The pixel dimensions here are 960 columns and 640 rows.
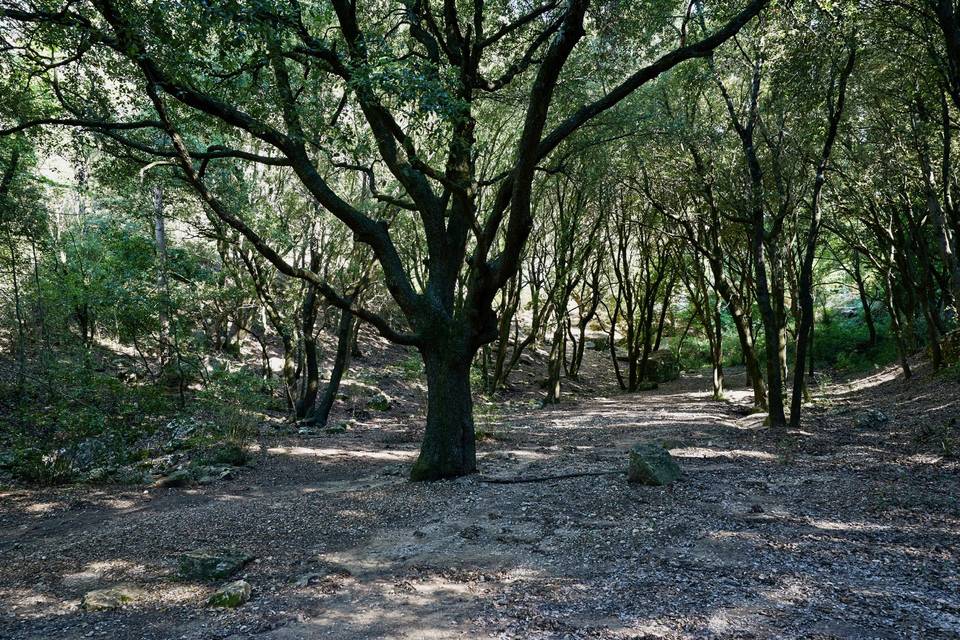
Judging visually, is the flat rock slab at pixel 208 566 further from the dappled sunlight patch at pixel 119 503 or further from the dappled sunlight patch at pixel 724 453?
the dappled sunlight patch at pixel 724 453

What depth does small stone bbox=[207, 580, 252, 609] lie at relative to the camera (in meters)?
4.31

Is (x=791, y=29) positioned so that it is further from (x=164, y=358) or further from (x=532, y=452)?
(x=164, y=358)

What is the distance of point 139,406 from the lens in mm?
11977

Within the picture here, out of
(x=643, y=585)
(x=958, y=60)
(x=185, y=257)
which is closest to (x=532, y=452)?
(x=643, y=585)

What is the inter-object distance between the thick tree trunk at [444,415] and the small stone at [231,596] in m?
3.66

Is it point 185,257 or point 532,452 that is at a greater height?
point 185,257

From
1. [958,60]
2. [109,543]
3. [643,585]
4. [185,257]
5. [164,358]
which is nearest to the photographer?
[643,585]

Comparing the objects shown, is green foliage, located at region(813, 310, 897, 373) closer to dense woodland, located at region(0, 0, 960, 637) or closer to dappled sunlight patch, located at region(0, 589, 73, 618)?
dense woodland, located at region(0, 0, 960, 637)

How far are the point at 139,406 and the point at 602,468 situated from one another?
9.42 metres

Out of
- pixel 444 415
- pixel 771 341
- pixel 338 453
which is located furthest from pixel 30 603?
pixel 771 341

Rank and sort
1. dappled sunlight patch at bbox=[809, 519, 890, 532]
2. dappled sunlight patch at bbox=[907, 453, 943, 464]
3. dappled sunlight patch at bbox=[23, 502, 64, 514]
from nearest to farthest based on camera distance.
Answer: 1. dappled sunlight patch at bbox=[809, 519, 890, 532]
2. dappled sunlight patch at bbox=[23, 502, 64, 514]
3. dappled sunlight patch at bbox=[907, 453, 943, 464]

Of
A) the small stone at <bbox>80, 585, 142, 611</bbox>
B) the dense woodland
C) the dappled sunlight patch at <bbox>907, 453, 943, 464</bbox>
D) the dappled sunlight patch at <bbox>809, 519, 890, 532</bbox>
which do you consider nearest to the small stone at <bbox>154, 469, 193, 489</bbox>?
the dense woodland

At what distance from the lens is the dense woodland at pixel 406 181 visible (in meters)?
6.99

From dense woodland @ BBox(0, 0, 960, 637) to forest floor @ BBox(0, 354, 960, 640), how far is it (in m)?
0.71
